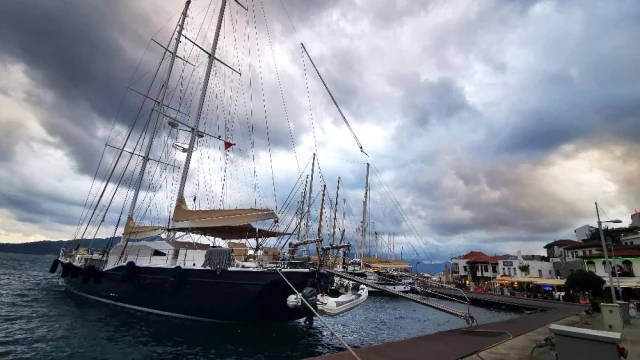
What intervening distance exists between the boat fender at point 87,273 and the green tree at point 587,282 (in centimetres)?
4414

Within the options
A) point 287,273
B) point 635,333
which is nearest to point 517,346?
point 635,333

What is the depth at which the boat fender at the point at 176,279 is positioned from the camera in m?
16.9

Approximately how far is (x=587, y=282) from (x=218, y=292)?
35.6 m

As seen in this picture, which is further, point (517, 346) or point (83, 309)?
point (83, 309)

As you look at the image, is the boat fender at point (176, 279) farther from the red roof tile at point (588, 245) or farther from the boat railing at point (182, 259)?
the red roof tile at point (588, 245)

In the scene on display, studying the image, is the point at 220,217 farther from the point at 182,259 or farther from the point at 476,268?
the point at 476,268

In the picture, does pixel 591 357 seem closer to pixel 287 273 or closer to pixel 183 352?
pixel 287 273

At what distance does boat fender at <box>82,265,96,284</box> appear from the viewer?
23.4 meters

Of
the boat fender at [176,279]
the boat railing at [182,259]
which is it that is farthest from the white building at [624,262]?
the boat fender at [176,279]

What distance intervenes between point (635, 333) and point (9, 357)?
24536 mm

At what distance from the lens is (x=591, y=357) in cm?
518

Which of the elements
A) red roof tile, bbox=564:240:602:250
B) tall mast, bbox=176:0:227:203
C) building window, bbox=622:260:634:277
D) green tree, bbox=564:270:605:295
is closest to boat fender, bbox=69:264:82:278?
tall mast, bbox=176:0:227:203

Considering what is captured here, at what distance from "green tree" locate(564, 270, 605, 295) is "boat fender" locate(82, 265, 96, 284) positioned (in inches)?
1738

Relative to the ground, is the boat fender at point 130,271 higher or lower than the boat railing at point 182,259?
lower
